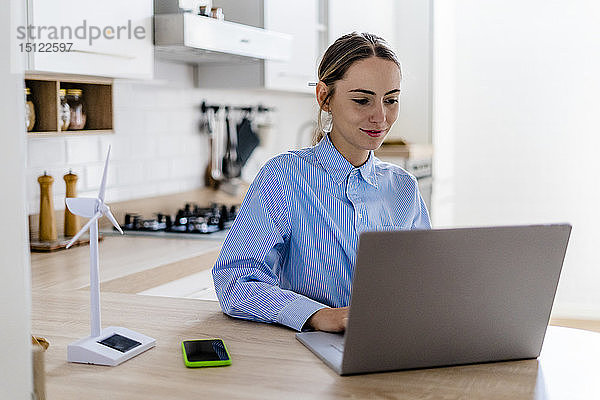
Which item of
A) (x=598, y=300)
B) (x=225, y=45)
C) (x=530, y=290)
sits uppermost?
(x=225, y=45)

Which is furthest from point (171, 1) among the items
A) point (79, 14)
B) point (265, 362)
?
point (265, 362)

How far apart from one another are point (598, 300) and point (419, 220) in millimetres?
3647

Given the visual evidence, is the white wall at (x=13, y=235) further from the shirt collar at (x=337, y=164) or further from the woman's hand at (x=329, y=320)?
the shirt collar at (x=337, y=164)

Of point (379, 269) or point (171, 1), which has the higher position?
point (171, 1)

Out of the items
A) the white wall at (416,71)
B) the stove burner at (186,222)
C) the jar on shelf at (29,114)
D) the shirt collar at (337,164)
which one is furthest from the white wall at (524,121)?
the shirt collar at (337,164)

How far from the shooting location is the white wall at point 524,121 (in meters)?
5.01

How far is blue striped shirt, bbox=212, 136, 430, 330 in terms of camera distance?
1676 millimetres

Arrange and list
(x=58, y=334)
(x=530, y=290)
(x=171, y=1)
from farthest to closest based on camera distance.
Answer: (x=171, y=1) < (x=58, y=334) < (x=530, y=290)

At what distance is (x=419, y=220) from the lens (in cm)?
188

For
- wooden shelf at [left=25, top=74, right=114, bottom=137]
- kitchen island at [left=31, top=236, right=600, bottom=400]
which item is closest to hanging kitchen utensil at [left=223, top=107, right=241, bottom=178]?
wooden shelf at [left=25, top=74, right=114, bottom=137]

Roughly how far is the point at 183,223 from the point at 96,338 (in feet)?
6.50

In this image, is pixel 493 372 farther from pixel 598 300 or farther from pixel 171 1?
pixel 598 300

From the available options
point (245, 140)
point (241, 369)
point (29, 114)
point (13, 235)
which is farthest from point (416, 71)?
point (13, 235)

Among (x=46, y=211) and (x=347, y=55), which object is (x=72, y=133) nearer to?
(x=46, y=211)
